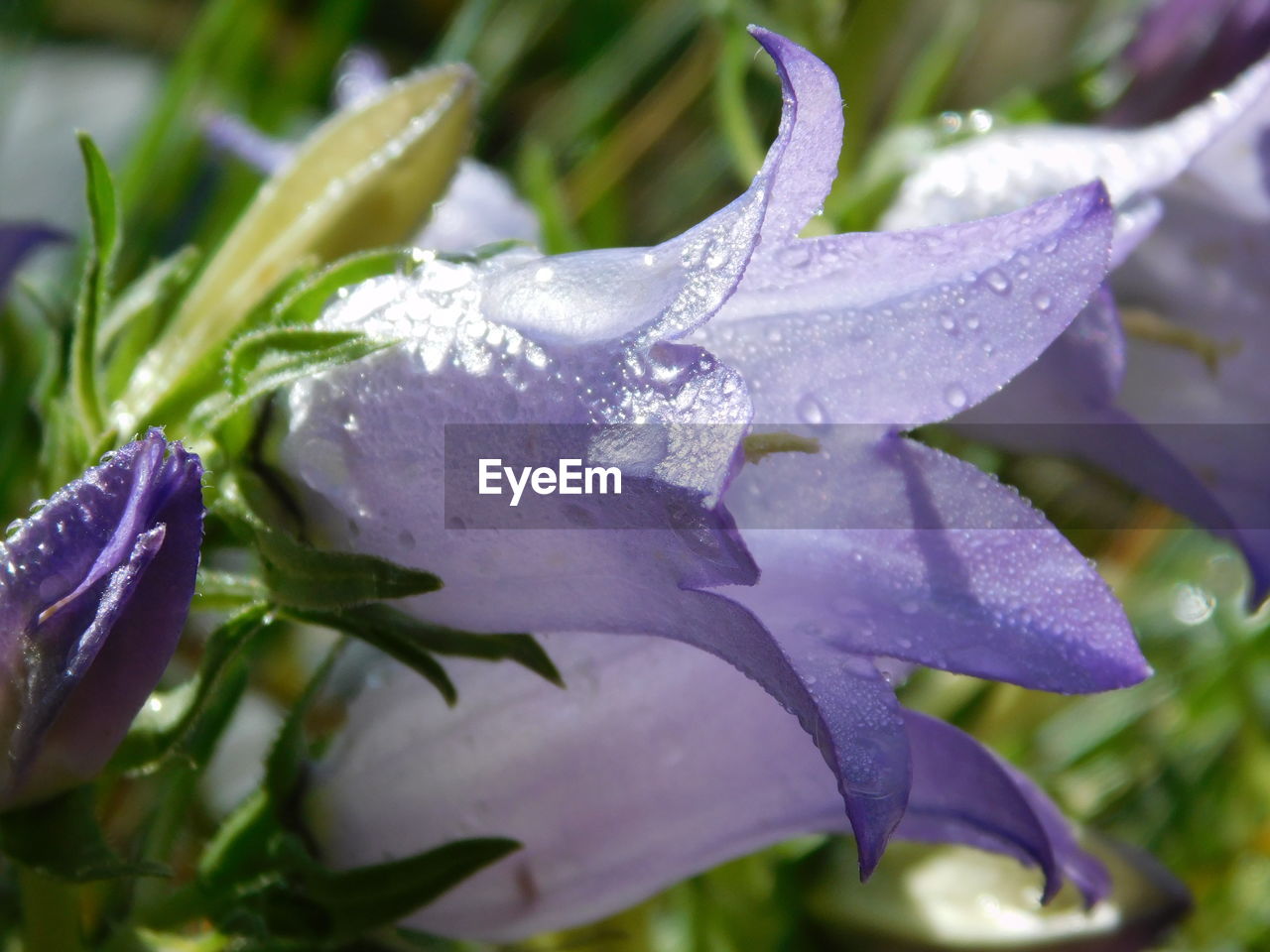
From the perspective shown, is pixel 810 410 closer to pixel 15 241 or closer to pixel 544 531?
pixel 544 531

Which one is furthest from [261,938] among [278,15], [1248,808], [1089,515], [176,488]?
[278,15]

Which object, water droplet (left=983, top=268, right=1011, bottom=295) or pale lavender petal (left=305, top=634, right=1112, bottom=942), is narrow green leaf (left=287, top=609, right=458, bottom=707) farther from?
water droplet (left=983, top=268, right=1011, bottom=295)

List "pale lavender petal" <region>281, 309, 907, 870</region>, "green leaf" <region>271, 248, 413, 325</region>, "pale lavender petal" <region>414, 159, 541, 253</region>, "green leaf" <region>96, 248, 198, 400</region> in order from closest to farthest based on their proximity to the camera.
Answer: "pale lavender petal" <region>281, 309, 907, 870</region>
"green leaf" <region>271, 248, 413, 325</region>
"green leaf" <region>96, 248, 198, 400</region>
"pale lavender petal" <region>414, 159, 541, 253</region>

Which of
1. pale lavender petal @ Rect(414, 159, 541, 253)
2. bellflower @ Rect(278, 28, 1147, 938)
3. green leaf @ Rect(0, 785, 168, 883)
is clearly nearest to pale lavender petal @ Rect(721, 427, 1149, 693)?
bellflower @ Rect(278, 28, 1147, 938)

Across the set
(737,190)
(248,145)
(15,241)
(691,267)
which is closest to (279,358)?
(691,267)

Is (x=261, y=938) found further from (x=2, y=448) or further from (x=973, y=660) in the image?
(x=2, y=448)
